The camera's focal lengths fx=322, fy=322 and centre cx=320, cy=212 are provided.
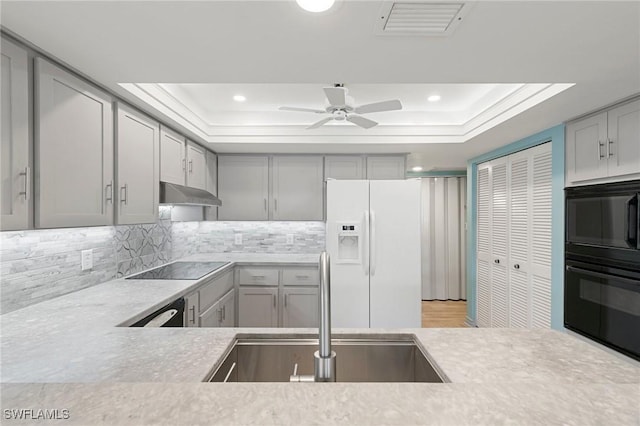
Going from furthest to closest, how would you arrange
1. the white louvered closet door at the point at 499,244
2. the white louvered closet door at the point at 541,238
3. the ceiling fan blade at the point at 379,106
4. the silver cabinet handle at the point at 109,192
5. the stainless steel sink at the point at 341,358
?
the white louvered closet door at the point at 499,244, the white louvered closet door at the point at 541,238, the ceiling fan blade at the point at 379,106, the silver cabinet handle at the point at 109,192, the stainless steel sink at the point at 341,358

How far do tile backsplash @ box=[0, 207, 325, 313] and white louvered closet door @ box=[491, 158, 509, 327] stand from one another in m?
1.99

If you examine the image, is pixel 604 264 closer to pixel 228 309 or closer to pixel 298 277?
pixel 298 277

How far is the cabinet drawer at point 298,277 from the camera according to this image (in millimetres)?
3475

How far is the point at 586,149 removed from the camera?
2.36 metres

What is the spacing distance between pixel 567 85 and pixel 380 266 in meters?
1.95

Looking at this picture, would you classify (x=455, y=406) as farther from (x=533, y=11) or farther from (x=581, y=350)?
(x=533, y=11)

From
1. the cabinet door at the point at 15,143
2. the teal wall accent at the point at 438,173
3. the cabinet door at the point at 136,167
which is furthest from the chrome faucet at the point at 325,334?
the teal wall accent at the point at 438,173

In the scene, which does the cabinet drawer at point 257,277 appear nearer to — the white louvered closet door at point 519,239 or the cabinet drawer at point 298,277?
the cabinet drawer at point 298,277

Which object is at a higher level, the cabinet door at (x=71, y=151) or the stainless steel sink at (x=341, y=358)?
the cabinet door at (x=71, y=151)

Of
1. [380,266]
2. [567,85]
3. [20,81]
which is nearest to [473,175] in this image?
[380,266]

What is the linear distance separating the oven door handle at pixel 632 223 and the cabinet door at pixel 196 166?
3.35 metres

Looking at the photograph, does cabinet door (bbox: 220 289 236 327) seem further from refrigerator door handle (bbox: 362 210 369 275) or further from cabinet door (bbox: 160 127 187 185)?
refrigerator door handle (bbox: 362 210 369 275)

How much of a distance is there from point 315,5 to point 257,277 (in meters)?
2.82

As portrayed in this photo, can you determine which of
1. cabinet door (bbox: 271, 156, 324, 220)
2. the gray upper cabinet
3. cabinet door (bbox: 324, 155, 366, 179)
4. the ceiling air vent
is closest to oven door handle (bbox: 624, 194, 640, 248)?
the gray upper cabinet
